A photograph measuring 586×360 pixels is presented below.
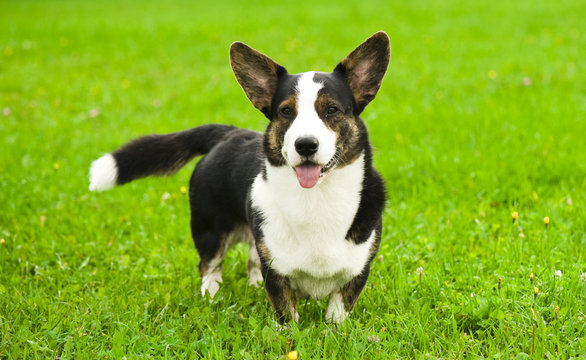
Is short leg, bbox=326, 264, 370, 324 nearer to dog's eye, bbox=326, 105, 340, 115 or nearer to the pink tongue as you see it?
the pink tongue

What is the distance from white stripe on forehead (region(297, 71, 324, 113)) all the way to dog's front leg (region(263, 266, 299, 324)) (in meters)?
0.83

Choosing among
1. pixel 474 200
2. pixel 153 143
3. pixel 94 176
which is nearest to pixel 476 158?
pixel 474 200

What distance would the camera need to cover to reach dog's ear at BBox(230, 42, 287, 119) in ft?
Answer: 10.0

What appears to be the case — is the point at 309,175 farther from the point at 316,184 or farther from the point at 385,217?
the point at 385,217

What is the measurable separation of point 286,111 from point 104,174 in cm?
133

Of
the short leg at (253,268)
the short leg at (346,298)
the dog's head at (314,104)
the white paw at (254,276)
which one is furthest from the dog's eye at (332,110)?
the white paw at (254,276)

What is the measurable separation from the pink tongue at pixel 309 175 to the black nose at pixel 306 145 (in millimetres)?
106

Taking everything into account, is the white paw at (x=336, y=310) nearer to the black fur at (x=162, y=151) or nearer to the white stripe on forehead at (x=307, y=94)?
the white stripe on forehead at (x=307, y=94)

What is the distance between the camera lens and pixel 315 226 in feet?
9.66

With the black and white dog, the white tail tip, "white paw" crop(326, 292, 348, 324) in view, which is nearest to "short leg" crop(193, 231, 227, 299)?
the black and white dog

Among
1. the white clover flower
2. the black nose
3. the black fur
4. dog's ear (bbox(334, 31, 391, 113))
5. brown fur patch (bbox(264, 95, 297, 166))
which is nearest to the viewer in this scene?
the black nose

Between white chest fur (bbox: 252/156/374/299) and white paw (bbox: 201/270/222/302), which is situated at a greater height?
white chest fur (bbox: 252/156/374/299)

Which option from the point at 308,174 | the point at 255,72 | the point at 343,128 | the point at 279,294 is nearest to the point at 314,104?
the point at 343,128

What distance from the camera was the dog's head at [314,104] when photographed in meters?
2.70
